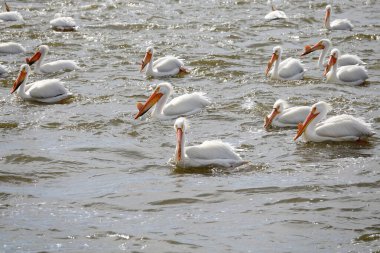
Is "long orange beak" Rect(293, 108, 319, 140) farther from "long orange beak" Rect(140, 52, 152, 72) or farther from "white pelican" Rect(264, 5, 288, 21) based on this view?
"white pelican" Rect(264, 5, 288, 21)

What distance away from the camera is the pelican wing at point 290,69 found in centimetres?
1241

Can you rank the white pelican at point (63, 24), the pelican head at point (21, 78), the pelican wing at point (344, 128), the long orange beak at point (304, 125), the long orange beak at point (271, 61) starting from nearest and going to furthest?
1. the pelican wing at point (344, 128)
2. the long orange beak at point (304, 125)
3. the pelican head at point (21, 78)
4. the long orange beak at point (271, 61)
5. the white pelican at point (63, 24)

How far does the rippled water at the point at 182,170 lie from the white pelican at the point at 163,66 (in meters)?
0.19

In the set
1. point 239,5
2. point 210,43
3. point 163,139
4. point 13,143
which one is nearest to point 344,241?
point 163,139

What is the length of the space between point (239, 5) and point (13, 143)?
11.6 m

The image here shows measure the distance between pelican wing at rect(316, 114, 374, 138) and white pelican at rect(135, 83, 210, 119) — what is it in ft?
6.76

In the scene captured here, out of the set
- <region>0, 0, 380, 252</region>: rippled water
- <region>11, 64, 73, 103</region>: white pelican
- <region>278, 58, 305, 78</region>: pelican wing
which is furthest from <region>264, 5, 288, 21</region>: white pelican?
<region>11, 64, 73, 103</region>: white pelican

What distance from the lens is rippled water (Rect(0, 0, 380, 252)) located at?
6535 millimetres

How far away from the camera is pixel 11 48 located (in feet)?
47.9

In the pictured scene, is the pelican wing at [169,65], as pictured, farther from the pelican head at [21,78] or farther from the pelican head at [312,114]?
the pelican head at [312,114]

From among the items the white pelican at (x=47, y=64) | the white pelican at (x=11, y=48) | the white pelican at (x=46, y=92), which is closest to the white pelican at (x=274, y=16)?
the white pelican at (x=11, y=48)

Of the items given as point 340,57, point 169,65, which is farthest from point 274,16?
point 169,65

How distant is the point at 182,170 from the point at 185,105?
241 centimetres

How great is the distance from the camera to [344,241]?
627cm
